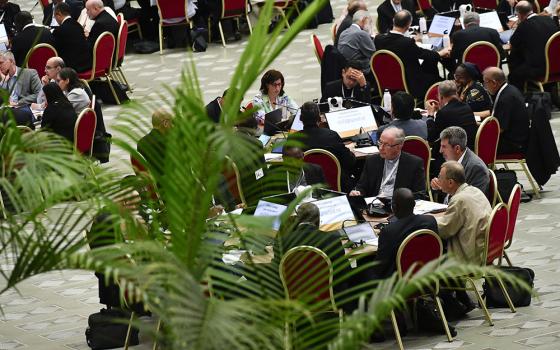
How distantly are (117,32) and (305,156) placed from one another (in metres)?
5.59

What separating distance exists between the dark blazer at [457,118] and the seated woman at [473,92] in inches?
19.1

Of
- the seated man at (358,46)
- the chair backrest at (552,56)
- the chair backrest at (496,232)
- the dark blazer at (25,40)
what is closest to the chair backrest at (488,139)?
the chair backrest at (496,232)

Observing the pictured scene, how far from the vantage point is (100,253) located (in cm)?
374

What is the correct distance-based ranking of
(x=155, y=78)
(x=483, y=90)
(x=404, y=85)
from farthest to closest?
(x=155, y=78) < (x=404, y=85) < (x=483, y=90)

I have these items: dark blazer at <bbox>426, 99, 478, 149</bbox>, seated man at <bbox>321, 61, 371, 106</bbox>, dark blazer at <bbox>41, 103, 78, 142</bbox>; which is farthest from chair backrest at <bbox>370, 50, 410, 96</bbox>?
dark blazer at <bbox>41, 103, 78, 142</bbox>

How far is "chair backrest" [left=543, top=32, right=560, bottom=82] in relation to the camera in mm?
12562

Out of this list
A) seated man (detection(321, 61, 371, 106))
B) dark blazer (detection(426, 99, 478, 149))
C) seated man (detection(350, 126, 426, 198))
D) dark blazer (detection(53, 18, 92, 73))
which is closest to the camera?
seated man (detection(350, 126, 426, 198))

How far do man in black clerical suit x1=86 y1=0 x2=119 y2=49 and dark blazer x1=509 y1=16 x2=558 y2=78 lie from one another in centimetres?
474

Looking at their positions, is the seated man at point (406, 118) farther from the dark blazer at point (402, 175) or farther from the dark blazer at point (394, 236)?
the dark blazer at point (394, 236)

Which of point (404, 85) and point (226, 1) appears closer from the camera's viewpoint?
point (404, 85)

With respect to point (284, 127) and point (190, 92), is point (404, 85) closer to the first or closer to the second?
point (284, 127)

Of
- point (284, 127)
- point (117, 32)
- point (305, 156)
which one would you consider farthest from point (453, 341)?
point (117, 32)

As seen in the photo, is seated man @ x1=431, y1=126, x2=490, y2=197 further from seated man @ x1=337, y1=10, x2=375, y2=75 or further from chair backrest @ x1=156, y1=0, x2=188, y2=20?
chair backrest @ x1=156, y1=0, x2=188, y2=20

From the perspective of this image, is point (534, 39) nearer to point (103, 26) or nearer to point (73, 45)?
point (103, 26)
